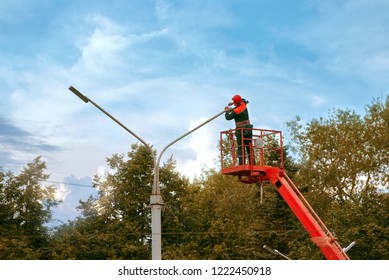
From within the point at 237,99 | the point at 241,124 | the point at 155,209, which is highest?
the point at 237,99

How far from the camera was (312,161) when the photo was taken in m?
53.3

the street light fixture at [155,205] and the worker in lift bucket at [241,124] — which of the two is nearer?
the street light fixture at [155,205]

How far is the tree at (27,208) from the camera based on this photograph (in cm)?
4906

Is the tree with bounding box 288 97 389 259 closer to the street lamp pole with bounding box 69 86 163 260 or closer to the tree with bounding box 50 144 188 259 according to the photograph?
the tree with bounding box 50 144 188 259

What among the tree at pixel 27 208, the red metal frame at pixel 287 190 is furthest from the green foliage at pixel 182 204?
the red metal frame at pixel 287 190

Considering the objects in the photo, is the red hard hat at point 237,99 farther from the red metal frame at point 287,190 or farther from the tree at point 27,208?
the tree at point 27,208

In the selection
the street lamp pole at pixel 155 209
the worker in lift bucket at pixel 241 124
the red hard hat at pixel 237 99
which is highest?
the red hard hat at pixel 237 99

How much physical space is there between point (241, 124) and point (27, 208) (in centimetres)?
3115

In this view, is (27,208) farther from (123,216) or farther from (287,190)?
(287,190)

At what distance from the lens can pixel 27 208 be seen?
50.1 m

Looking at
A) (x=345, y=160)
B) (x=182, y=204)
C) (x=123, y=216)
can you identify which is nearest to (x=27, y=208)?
(x=123, y=216)

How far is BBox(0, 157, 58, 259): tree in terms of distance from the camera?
161 ft

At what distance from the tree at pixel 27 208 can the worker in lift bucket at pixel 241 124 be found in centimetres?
2898

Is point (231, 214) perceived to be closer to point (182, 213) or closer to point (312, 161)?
point (182, 213)
